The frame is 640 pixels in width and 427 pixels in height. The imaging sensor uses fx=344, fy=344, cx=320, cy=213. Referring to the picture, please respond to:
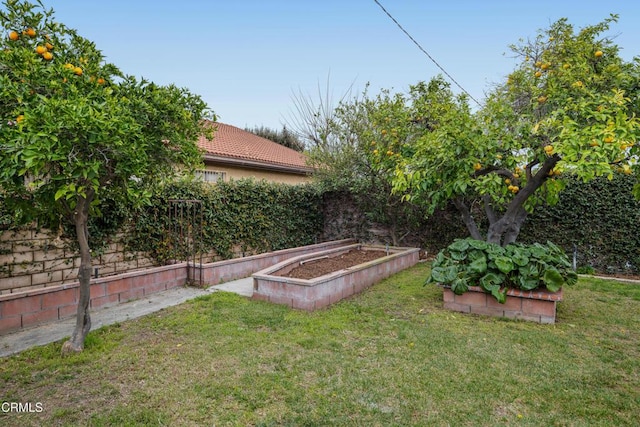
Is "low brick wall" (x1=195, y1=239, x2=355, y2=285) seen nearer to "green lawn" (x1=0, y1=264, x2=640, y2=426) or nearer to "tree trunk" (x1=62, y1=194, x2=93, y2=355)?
"green lawn" (x1=0, y1=264, x2=640, y2=426)

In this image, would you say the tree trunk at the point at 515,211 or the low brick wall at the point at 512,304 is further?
the tree trunk at the point at 515,211

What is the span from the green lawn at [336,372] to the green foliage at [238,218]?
2.30m

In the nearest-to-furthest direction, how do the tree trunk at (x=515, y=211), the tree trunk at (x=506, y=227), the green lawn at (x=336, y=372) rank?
1. the green lawn at (x=336, y=372)
2. the tree trunk at (x=515, y=211)
3. the tree trunk at (x=506, y=227)

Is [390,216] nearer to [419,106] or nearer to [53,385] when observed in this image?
[419,106]

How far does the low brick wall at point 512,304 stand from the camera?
4.71 metres

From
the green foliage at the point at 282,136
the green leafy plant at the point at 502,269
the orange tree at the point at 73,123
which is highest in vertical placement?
the green foliage at the point at 282,136

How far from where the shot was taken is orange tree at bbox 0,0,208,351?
2.72 m

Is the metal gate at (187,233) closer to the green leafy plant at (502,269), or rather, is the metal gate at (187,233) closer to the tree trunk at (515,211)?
the green leafy plant at (502,269)

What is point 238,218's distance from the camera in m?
8.40

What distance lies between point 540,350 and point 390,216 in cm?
641

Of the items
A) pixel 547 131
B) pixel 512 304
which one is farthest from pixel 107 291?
pixel 547 131

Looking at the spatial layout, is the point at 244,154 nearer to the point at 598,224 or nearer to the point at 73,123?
the point at 73,123

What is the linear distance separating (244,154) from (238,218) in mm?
4791

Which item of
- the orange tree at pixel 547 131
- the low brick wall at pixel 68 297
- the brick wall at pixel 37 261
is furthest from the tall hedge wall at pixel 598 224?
the brick wall at pixel 37 261
